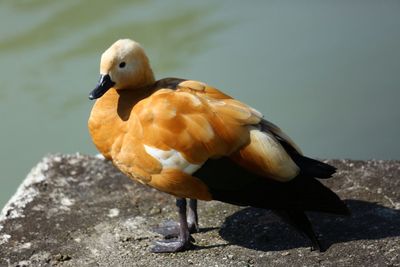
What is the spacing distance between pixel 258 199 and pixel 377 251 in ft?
2.15

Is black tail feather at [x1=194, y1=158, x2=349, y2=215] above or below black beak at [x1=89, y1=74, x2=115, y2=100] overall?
below

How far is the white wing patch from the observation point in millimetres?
3928

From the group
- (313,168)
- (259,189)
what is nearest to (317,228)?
(313,168)

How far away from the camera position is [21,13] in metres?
8.56

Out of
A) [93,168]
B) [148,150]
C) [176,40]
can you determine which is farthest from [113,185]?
[176,40]

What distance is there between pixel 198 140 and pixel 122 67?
1.83 feet

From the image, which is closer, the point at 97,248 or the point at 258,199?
the point at 258,199

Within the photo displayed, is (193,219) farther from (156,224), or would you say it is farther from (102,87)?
(102,87)

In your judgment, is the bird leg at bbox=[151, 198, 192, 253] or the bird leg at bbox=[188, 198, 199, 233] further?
the bird leg at bbox=[188, 198, 199, 233]

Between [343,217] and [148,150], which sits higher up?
[148,150]

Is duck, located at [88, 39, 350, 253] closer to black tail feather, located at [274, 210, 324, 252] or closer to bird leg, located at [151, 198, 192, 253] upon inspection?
black tail feather, located at [274, 210, 324, 252]

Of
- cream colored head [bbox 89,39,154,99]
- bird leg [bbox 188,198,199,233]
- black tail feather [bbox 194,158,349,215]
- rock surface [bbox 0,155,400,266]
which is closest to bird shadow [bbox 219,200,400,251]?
rock surface [bbox 0,155,400,266]

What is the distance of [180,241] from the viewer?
431 centimetres

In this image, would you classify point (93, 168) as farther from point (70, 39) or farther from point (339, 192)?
point (70, 39)
